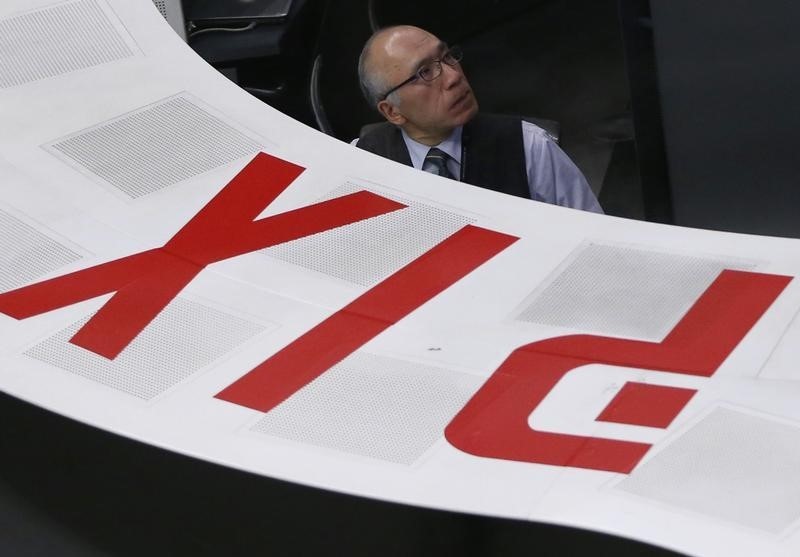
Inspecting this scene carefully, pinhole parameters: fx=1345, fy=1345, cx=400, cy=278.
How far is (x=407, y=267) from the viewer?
2756mm

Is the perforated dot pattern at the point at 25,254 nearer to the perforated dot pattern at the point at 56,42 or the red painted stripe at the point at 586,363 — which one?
the perforated dot pattern at the point at 56,42

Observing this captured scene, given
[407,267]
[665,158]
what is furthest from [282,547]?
[665,158]

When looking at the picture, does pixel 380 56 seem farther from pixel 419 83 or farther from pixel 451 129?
pixel 451 129

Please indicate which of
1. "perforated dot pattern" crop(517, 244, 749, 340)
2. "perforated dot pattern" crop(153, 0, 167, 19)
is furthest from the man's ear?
"perforated dot pattern" crop(153, 0, 167, 19)

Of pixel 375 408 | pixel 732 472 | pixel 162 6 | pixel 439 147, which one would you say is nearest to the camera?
pixel 732 472

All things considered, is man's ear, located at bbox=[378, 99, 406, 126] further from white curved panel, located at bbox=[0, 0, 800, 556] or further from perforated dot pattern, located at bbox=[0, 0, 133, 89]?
perforated dot pattern, located at bbox=[0, 0, 133, 89]

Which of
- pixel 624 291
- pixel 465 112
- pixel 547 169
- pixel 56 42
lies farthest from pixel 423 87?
pixel 56 42

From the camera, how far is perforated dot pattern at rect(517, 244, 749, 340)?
252 centimetres

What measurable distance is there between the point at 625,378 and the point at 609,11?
3.69 metres

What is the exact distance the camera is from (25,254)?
9.33ft

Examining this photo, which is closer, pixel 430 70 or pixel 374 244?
pixel 374 244

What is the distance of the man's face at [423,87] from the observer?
3.10 m

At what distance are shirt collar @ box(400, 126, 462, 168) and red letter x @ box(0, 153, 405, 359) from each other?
0.27 meters

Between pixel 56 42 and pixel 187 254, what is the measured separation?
103 cm
